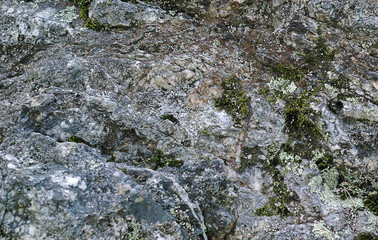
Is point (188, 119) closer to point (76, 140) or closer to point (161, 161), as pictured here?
point (161, 161)

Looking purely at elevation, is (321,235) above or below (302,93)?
below

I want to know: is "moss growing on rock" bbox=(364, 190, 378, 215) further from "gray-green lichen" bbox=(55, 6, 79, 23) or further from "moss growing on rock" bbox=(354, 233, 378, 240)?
"gray-green lichen" bbox=(55, 6, 79, 23)

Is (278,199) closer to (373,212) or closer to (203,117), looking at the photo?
(373,212)

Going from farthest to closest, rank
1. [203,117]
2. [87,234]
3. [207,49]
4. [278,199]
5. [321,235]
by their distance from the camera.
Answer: [207,49] → [203,117] → [278,199] → [321,235] → [87,234]

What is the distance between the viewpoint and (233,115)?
12.7 feet

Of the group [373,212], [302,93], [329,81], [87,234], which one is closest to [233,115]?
[302,93]

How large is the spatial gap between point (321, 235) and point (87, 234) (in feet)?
8.09

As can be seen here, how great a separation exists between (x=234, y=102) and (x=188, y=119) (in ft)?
2.15

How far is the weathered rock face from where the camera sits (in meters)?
3.00

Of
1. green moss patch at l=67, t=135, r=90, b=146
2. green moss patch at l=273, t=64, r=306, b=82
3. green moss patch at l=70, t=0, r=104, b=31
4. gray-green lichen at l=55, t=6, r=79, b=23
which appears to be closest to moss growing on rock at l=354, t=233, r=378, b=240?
green moss patch at l=273, t=64, r=306, b=82

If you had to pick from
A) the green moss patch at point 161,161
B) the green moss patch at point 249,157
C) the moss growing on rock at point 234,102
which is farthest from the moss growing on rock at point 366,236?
the green moss patch at point 161,161

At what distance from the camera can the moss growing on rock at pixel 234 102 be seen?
386 cm

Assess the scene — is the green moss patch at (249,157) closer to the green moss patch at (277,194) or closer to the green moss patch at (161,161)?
the green moss patch at (277,194)

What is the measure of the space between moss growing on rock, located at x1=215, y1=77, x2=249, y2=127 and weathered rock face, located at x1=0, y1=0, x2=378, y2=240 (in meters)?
0.02
